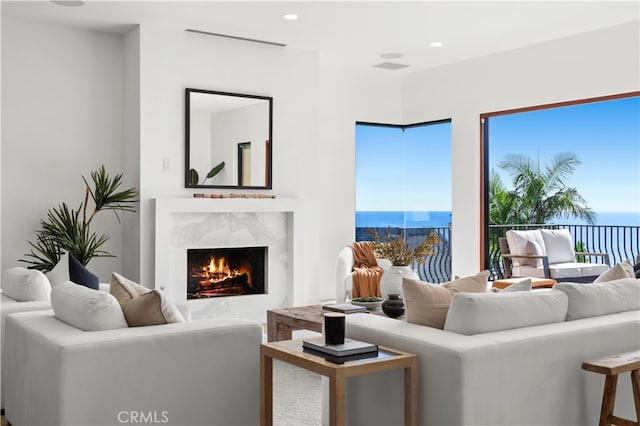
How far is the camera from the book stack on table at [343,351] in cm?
263

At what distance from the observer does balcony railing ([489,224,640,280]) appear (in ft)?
31.1

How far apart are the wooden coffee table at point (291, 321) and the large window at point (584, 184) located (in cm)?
512

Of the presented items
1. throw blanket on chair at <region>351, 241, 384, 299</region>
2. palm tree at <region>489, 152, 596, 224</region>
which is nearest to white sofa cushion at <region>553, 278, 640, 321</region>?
throw blanket on chair at <region>351, 241, 384, 299</region>

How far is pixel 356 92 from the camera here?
823cm

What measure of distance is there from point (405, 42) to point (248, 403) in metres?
4.70

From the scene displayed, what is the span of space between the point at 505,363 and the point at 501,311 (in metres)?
0.26

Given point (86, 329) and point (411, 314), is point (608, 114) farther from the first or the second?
point (86, 329)

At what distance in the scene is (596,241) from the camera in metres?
9.79

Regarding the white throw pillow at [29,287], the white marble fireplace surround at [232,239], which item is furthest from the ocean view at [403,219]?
the white throw pillow at [29,287]

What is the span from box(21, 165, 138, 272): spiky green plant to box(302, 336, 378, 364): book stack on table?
3649 millimetres

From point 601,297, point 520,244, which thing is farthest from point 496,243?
point 601,297

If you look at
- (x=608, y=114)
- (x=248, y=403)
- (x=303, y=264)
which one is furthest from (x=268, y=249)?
(x=608, y=114)

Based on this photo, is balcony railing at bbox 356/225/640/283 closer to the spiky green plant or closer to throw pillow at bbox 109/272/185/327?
the spiky green plant

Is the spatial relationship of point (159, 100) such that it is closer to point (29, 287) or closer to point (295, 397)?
point (29, 287)
